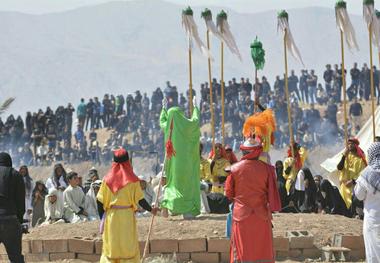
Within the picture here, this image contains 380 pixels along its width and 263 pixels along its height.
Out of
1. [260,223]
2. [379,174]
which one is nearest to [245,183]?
[260,223]

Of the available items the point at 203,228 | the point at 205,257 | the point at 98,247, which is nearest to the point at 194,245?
the point at 205,257

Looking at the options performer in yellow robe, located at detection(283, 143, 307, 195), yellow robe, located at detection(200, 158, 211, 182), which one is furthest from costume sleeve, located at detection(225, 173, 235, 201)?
performer in yellow robe, located at detection(283, 143, 307, 195)

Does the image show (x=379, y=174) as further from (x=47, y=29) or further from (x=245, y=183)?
(x=47, y=29)

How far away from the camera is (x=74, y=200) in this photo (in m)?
18.1

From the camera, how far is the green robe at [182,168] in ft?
55.0

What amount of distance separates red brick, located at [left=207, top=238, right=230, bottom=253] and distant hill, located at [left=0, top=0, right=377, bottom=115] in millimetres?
58327

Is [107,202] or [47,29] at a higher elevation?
[47,29]

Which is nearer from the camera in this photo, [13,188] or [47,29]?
[13,188]

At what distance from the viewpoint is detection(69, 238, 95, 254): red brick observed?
1523 centimetres

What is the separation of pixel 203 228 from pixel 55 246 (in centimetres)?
192

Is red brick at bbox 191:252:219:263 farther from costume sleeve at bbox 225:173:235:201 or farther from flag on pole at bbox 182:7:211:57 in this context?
flag on pole at bbox 182:7:211:57

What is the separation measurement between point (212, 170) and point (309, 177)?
70.8 inches

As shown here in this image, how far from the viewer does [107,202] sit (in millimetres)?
12906

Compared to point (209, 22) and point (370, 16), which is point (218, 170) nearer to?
point (209, 22)
